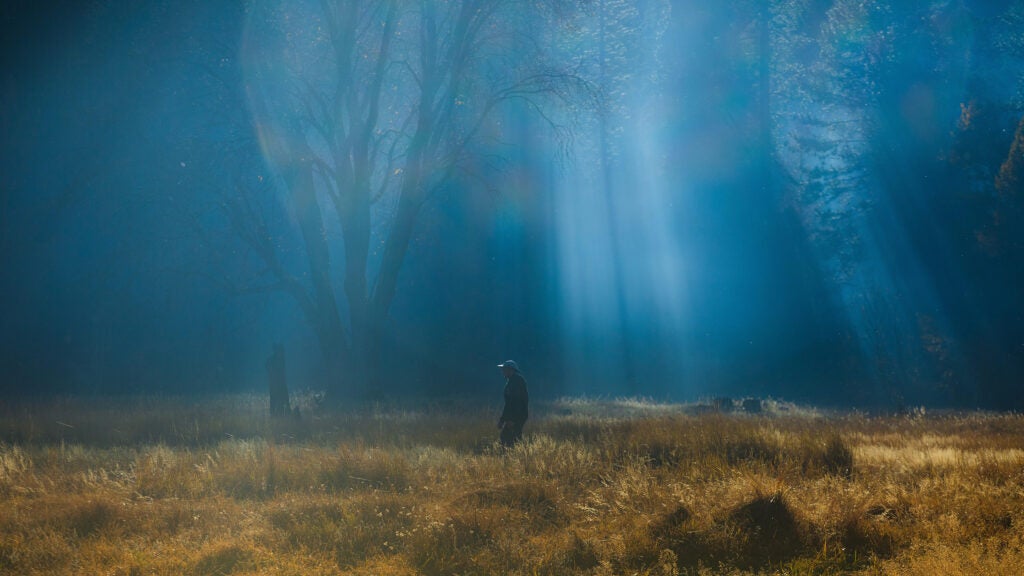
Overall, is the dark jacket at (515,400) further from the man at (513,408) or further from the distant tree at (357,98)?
the distant tree at (357,98)

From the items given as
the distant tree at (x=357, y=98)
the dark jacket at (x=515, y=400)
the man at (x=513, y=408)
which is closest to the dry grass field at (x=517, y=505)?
the man at (x=513, y=408)

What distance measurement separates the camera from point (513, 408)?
12.3 meters

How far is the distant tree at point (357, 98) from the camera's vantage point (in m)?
20.1

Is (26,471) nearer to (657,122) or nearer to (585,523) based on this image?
(585,523)

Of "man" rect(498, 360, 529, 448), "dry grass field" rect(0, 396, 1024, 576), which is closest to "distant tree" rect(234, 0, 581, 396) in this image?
"dry grass field" rect(0, 396, 1024, 576)

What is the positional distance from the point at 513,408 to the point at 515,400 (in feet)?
0.39

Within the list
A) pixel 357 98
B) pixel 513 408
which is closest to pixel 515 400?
pixel 513 408

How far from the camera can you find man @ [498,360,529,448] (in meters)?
12.2

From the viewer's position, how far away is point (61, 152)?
2648 cm

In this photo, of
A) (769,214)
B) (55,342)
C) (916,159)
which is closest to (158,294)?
(55,342)

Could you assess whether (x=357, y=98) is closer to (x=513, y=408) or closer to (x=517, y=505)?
(x=513, y=408)

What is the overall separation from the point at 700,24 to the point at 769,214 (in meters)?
8.86

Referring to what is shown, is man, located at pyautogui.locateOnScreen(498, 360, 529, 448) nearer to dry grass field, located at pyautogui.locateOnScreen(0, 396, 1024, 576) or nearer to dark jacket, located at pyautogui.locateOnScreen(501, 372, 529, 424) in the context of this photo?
dark jacket, located at pyautogui.locateOnScreen(501, 372, 529, 424)

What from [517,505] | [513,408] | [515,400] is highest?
[515,400]
